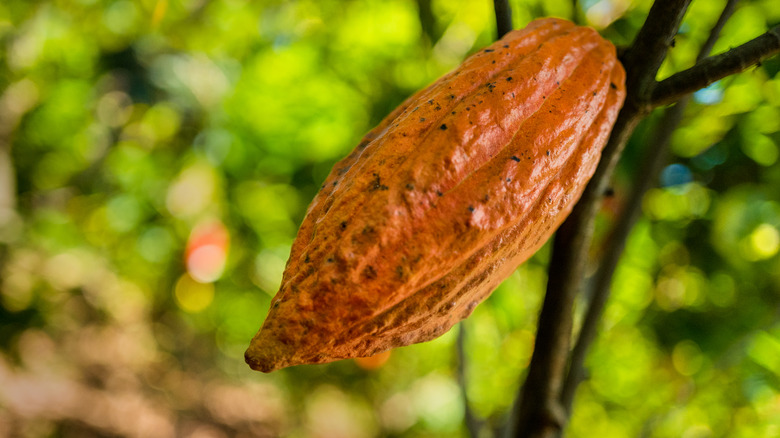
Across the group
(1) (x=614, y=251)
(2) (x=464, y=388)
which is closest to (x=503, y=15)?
(1) (x=614, y=251)

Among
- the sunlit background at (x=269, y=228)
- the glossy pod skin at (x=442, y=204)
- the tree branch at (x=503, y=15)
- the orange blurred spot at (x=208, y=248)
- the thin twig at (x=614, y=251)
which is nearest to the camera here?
the glossy pod skin at (x=442, y=204)

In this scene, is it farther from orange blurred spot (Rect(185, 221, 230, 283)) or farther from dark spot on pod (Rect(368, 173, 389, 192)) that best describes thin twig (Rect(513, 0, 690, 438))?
orange blurred spot (Rect(185, 221, 230, 283))

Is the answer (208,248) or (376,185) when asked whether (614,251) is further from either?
(208,248)

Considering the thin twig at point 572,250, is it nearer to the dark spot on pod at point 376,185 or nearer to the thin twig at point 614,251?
the thin twig at point 614,251

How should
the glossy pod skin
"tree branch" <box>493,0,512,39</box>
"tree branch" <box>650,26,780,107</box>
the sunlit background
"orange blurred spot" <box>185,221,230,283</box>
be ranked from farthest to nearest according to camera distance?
"orange blurred spot" <box>185,221,230,283</box> → the sunlit background → "tree branch" <box>493,0,512,39</box> → "tree branch" <box>650,26,780,107</box> → the glossy pod skin

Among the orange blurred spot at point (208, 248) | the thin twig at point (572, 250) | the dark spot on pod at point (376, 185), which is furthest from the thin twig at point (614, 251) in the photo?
the orange blurred spot at point (208, 248)

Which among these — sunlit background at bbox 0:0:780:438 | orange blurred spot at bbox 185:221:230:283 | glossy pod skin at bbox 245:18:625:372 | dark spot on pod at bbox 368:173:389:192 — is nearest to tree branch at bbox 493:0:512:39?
glossy pod skin at bbox 245:18:625:372
